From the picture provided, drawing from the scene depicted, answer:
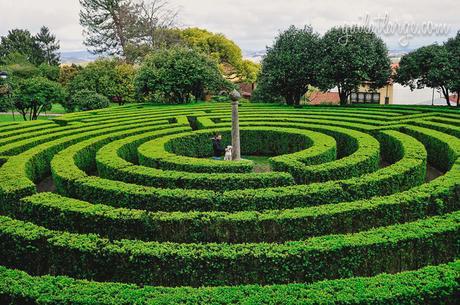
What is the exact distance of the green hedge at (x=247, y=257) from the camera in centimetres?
777

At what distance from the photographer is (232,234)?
9289mm

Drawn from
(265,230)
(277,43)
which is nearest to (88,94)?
(277,43)

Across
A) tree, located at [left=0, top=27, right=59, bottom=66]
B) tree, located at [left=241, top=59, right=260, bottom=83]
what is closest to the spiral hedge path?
tree, located at [left=241, top=59, right=260, bottom=83]

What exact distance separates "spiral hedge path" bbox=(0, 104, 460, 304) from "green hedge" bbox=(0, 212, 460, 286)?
2 cm

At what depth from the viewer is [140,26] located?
200 ft

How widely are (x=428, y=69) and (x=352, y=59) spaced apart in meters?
5.32

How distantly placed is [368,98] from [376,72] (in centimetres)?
1737

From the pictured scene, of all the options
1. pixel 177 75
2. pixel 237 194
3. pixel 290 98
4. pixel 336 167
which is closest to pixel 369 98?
pixel 290 98

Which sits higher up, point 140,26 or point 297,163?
point 140,26

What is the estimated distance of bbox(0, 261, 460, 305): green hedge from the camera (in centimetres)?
630

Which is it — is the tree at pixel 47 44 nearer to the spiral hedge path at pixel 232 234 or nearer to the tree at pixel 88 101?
the tree at pixel 88 101

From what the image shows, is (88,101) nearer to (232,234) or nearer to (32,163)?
(32,163)

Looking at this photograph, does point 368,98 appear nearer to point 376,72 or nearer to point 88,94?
point 376,72

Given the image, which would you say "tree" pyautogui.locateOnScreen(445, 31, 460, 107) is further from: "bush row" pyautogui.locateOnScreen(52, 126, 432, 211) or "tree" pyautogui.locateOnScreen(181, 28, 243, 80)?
"tree" pyautogui.locateOnScreen(181, 28, 243, 80)
